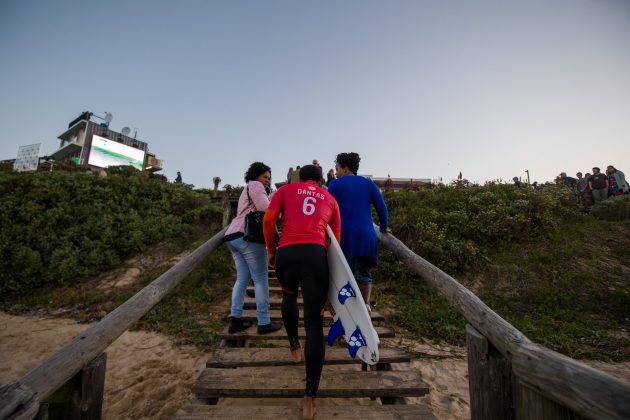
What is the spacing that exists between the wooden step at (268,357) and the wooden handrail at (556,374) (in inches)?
41.6

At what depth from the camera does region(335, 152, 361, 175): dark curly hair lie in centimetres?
342

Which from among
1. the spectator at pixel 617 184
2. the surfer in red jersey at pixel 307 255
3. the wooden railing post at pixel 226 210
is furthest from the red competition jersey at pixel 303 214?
the spectator at pixel 617 184

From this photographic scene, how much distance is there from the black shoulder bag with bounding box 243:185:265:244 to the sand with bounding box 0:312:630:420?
1789 millimetres

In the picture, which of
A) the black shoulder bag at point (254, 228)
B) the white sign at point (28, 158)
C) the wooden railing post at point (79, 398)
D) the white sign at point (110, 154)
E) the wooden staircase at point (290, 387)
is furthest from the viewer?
the white sign at point (110, 154)

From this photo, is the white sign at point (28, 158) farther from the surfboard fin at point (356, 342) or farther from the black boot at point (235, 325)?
the surfboard fin at point (356, 342)

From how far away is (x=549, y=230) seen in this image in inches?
295

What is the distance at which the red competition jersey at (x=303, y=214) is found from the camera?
228 centimetres

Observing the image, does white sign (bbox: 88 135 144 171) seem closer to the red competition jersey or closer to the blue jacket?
the blue jacket

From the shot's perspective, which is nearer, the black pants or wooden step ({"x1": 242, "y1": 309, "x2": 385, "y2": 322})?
the black pants

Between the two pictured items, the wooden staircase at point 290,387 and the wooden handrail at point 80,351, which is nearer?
the wooden handrail at point 80,351

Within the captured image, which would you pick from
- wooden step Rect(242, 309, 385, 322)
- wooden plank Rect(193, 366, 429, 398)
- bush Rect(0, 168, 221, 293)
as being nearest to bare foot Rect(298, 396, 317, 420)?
wooden plank Rect(193, 366, 429, 398)

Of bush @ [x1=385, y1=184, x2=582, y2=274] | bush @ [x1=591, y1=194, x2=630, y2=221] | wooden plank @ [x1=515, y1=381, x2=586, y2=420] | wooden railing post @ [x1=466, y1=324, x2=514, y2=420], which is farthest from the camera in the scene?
bush @ [x1=591, y1=194, x2=630, y2=221]

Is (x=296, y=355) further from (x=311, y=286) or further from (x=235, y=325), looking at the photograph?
(x=235, y=325)

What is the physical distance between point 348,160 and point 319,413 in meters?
2.59
